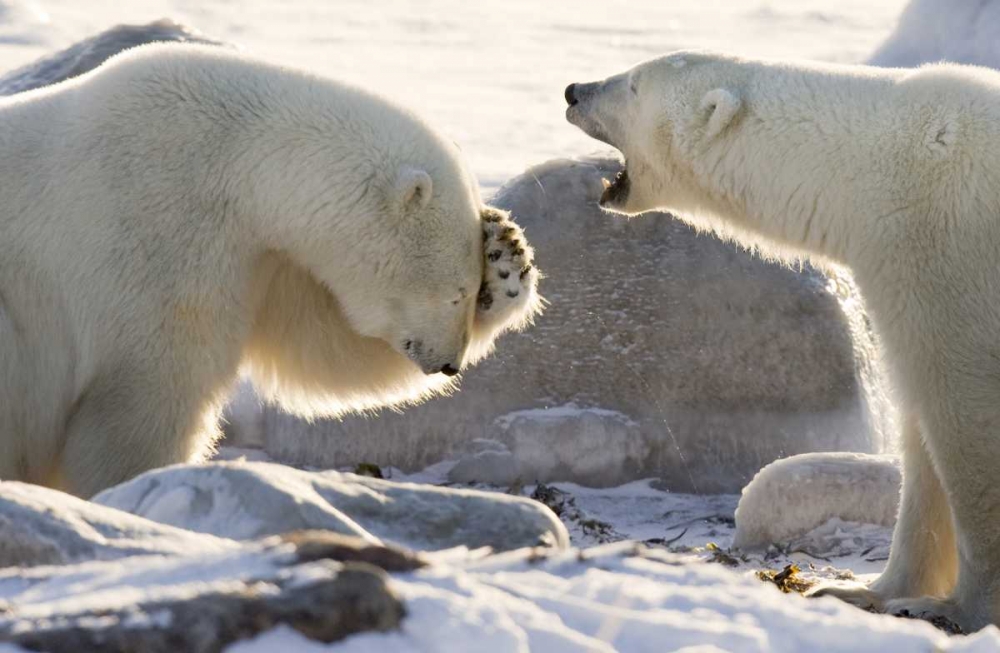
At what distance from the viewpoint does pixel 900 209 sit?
389 cm

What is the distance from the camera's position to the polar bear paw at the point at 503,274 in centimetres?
417

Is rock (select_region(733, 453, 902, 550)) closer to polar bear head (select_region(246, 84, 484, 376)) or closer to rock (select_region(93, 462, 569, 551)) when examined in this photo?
polar bear head (select_region(246, 84, 484, 376))

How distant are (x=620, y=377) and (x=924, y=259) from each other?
8.20 feet

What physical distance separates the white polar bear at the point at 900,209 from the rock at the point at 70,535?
2.18 meters

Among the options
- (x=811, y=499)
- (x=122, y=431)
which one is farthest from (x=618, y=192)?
(x=122, y=431)

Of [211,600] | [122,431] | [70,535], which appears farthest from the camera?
[122,431]

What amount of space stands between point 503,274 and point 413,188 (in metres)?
0.44

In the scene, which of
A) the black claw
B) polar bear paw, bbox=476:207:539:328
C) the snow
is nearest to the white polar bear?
polar bear paw, bbox=476:207:539:328

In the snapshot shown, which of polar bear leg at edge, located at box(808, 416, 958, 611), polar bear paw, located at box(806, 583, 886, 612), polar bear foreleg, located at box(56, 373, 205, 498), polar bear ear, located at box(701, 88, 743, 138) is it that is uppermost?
polar bear ear, located at box(701, 88, 743, 138)

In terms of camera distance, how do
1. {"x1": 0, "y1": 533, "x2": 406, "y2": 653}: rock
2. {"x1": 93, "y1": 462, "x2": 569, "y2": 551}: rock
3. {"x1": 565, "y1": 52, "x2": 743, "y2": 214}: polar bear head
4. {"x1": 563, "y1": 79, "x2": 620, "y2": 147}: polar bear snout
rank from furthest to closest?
{"x1": 563, "y1": 79, "x2": 620, "y2": 147}: polar bear snout < {"x1": 565, "y1": 52, "x2": 743, "y2": 214}: polar bear head < {"x1": 93, "y1": 462, "x2": 569, "y2": 551}: rock < {"x1": 0, "y1": 533, "x2": 406, "y2": 653}: rock

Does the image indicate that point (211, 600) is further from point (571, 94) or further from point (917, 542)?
point (571, 94)

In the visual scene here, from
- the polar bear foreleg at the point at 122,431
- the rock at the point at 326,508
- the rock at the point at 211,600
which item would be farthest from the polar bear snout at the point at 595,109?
the rock at the point at 211,600

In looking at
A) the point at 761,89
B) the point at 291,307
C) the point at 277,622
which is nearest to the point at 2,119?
the point at 291,307

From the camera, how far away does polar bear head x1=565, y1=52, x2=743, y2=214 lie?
438 centimetres
